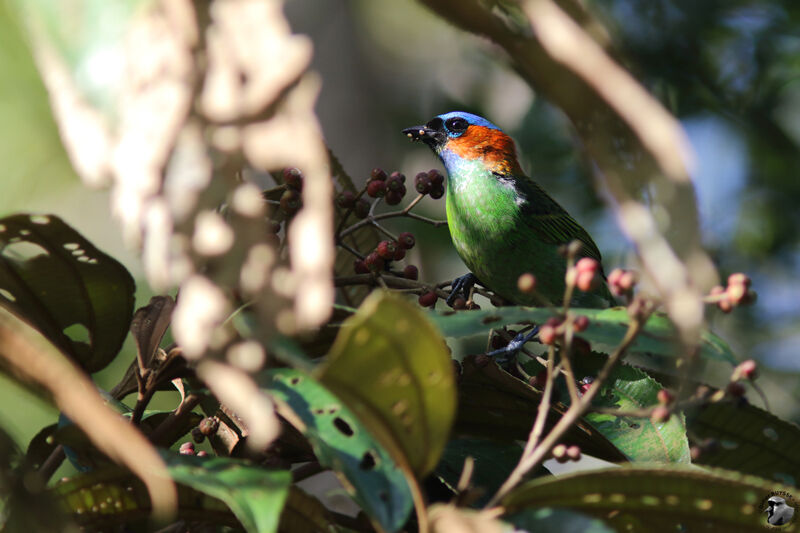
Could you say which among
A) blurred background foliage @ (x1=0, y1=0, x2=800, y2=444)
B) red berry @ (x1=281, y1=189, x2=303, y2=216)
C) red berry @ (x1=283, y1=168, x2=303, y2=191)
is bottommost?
blurred background foliage @ (x1=0, y1=0, x2=800, y2=444)

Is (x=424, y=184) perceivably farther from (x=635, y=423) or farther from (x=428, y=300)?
(x=635, y=423)

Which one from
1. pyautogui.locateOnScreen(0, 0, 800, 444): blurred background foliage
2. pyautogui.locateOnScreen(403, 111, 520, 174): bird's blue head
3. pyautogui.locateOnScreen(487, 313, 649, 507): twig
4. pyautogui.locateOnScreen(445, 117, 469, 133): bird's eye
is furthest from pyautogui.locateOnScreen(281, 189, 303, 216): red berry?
pyautogui.locateOnScreen(0, 0, 800, 444): blurred background foliage

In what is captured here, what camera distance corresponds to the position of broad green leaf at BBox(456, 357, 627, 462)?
102 cm

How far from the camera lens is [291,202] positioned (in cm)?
119

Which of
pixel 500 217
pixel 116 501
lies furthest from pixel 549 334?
pixel 500 217

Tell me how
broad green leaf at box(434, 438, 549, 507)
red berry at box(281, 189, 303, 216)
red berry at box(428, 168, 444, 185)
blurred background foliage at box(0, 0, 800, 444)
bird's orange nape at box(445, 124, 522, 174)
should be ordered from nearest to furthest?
1. broad green leaf at box(434, 438, 549, 507)
2. red berry at box(281, 189, 303, 216)
3. red berry at box(428, 168, 444, 185)
4. bird's orange nape at box(445, 124, 522, 174)
5. blurred background foliage at box(0, 0, 800, 444)

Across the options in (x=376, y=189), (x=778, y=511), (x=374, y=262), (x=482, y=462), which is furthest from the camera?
(x=376, y=189)

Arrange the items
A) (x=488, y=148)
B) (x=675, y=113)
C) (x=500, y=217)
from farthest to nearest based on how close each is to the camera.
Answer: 1. (x=675, y=113)
2. (x=488, y=148)
3. (x=500, y=217)

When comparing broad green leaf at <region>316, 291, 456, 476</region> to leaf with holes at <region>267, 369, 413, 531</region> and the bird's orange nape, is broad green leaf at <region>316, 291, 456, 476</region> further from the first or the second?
the bird's orange nape

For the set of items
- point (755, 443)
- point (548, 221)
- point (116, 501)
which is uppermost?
point (116, 501)

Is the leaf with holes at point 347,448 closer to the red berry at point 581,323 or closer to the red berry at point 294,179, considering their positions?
the red berry at point 581,323

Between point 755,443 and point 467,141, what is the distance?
1.71m

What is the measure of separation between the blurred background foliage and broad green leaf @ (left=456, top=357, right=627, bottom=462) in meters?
2.17

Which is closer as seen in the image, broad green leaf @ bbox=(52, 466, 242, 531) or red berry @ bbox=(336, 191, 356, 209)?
broad green leaf @ bbox=(52, 466, 242, 531)
